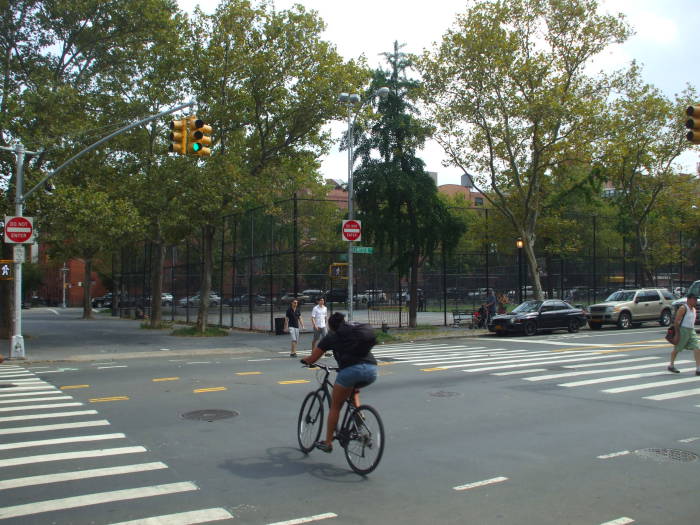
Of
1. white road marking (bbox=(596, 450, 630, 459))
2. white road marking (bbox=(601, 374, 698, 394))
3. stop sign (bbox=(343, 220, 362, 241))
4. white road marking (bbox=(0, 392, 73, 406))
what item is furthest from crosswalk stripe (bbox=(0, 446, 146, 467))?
stop sign (bbox=(343, 220, 362, 241))

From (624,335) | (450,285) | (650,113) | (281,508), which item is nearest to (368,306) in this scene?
(450,285)

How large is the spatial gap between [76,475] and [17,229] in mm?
15034

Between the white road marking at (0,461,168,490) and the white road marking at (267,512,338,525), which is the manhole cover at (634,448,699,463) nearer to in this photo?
the white road marking at (267,512,338,525)

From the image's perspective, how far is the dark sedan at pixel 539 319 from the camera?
87.8ft

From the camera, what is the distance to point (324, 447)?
7.07 meters

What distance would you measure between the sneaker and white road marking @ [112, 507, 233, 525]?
176 centimetres

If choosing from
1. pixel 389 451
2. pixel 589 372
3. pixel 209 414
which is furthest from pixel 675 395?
pixel 209 414

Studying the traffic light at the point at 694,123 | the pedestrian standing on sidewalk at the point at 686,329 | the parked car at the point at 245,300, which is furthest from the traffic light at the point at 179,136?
the parked car at the point at 245,300

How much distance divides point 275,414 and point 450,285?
79.8 ft

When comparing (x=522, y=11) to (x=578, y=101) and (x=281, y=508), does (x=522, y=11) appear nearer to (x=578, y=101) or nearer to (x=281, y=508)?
(x=578, y=101)

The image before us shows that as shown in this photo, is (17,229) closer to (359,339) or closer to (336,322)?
(336,322)

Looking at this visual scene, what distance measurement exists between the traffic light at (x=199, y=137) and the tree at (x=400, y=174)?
13.8 metres

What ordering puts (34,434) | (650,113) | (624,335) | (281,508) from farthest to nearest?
(650,113) → (624,335) → (34,434) → (281,508)

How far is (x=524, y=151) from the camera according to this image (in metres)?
29.8
